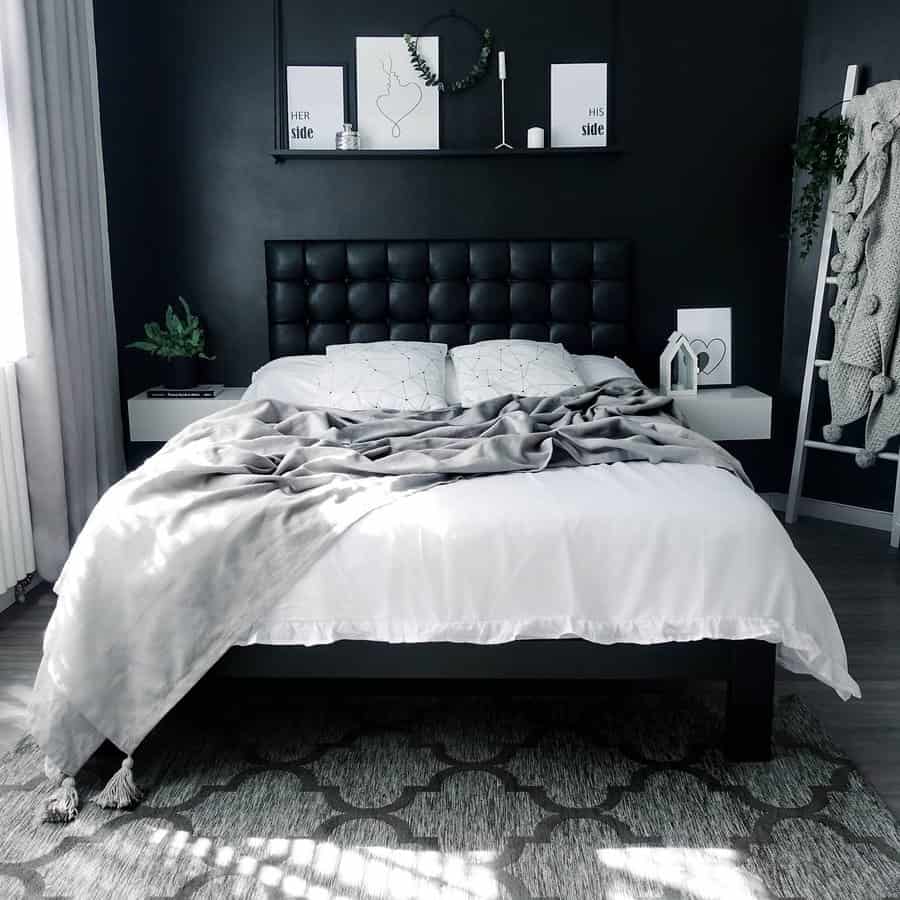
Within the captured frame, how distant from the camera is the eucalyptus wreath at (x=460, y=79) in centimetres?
449

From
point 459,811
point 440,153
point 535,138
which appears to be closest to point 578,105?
point 535,138

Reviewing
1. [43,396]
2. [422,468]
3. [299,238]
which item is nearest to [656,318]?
[299,238]

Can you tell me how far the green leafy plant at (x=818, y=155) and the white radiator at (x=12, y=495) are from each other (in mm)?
3269

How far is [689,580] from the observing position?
2.41 m

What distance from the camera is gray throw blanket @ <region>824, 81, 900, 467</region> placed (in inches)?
164

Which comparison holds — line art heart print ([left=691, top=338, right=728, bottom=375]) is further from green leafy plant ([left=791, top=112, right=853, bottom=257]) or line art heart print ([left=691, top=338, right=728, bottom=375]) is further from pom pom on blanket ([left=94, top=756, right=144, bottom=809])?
pom pom on blanket ([left=94, top=756, right=144, bottom=809])

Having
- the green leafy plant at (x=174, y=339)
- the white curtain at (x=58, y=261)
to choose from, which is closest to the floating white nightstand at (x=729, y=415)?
the green leafy plant at (x=174, y=339)

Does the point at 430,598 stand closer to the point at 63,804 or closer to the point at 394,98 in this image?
the point at 63,804

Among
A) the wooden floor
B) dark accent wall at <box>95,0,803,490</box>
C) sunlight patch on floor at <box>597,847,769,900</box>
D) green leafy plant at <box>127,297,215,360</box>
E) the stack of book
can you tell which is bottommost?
the wooden floor

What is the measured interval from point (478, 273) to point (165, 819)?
9.83 feet

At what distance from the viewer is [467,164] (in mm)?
4652

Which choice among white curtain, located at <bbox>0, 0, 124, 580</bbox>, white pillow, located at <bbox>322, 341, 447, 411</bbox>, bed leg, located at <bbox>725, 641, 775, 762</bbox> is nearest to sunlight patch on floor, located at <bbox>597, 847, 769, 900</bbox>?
bed leg, located at <bbox>725, 641, 775, 762</bbox>

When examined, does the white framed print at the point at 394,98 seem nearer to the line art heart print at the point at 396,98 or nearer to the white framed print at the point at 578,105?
the line art heart print at the point at 396,98

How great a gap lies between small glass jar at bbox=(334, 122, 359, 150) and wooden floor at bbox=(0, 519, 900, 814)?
2.26 m
